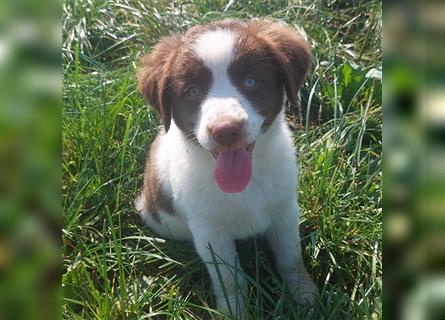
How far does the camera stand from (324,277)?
2.87 metres

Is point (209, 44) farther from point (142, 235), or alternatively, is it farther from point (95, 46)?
point (95, 46)

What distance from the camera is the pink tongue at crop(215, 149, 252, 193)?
253 cm

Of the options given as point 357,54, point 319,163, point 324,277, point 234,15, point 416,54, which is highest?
point 416,54

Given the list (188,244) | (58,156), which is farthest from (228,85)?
(58,156)

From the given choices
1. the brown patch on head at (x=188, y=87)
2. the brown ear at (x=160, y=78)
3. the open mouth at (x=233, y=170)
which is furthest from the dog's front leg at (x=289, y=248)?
the brown ear at (x=160, y=78)

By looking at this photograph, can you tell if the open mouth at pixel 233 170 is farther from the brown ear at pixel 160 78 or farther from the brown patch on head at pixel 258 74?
the brown ear at pixel 160 78

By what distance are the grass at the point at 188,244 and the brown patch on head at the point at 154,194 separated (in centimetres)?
16

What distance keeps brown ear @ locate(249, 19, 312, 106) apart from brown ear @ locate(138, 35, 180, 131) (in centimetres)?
43

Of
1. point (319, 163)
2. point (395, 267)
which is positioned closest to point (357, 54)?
point (319, 163)

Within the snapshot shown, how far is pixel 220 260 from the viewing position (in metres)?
2.71

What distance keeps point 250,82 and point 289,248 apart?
0.97 m

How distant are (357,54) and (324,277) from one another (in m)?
2.21

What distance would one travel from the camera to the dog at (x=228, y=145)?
7.84ft

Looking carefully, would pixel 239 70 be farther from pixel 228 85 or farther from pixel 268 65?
pixel 268 65
